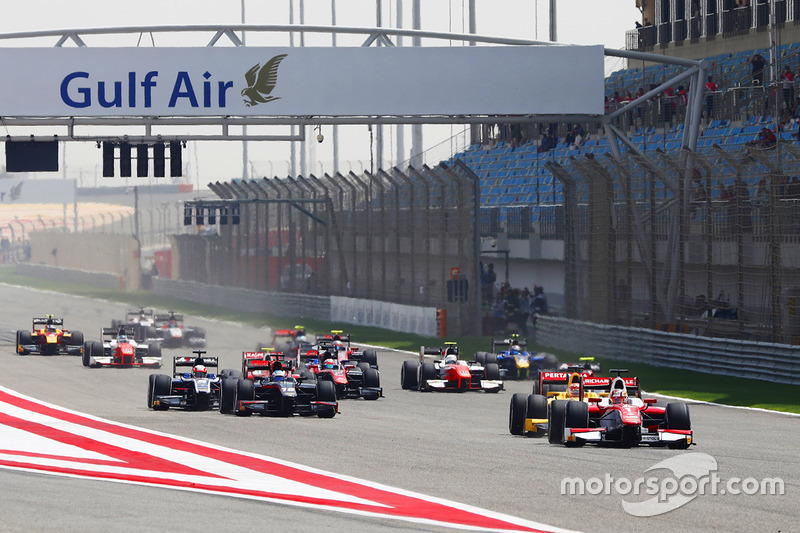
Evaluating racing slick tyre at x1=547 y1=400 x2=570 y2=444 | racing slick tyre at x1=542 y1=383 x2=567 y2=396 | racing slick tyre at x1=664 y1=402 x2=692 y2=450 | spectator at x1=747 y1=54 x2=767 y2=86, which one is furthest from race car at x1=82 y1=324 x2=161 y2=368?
racing slick tyre at x1=664 y1=402 x2=692 y2=450

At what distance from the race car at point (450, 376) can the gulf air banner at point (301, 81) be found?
6797 mm

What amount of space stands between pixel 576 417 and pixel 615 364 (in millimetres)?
13202

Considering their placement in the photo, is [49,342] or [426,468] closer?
[426,468]

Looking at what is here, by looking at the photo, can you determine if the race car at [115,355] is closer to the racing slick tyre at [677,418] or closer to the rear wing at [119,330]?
the rear wing at [119,330]

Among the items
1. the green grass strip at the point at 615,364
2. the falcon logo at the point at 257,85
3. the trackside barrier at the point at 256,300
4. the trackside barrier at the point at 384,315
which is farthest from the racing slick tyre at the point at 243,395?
the trackside barrier at the point at 256,300

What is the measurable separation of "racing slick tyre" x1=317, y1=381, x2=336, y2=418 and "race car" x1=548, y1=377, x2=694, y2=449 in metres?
4.43

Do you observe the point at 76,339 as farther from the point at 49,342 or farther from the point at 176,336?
the point at 176,336

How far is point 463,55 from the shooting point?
28672 mm

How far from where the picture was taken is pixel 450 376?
2322 centimetres

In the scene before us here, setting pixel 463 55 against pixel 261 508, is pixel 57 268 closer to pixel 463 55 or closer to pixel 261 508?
pixel 463 55

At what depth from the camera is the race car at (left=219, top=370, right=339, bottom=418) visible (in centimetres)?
1869

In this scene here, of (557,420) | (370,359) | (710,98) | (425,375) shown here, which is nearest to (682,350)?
(425,375)

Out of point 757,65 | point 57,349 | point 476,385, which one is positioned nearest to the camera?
point 476,385

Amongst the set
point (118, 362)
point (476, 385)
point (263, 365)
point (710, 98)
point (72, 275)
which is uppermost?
point (710, 98)
